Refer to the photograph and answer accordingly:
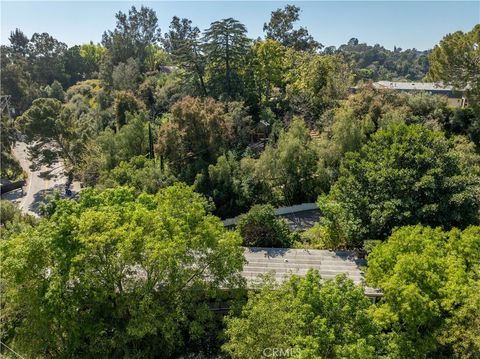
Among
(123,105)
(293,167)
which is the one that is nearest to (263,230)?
(293,167)

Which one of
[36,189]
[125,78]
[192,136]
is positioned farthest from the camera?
[125,78]

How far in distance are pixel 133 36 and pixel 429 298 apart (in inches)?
3114

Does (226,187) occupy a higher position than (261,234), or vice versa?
(226,187)

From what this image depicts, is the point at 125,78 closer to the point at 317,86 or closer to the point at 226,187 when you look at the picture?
the point at 317,86

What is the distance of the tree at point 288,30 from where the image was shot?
179ft

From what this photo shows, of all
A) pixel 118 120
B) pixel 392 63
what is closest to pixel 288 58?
pixel 118 120

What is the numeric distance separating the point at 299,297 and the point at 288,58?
3369cm

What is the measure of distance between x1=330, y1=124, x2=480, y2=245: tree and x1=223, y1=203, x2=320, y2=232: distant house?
20.5 ft

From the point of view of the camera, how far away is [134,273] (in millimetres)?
14203

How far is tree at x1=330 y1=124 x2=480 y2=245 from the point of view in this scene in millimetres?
17484

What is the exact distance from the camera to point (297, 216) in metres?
26.6

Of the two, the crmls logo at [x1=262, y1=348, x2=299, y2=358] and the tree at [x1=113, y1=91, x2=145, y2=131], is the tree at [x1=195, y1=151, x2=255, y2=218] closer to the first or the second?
the tree at [x1=113, y1=91, x2=145, y2=131]

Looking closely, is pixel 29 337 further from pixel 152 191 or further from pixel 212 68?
pixel 212 68

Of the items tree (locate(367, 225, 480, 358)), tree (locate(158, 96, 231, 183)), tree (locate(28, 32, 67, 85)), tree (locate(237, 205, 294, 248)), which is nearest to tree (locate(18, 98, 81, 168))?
tree (locate(158, 96, 231, 183))
